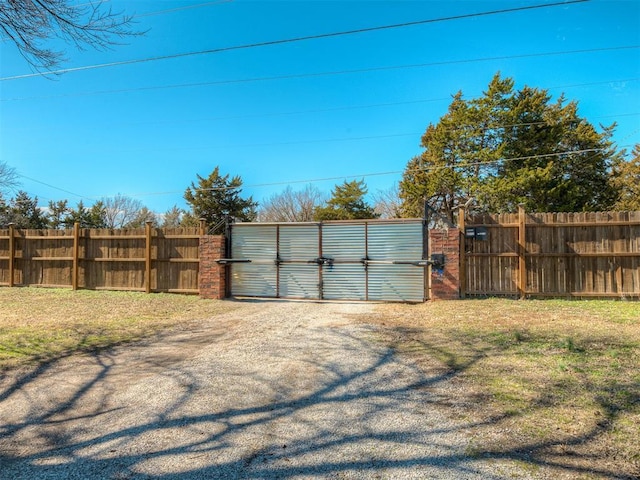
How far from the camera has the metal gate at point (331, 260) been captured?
8.62 metres

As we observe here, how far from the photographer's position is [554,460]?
216cm

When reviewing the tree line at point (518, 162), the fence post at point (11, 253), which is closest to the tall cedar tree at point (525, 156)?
the tree line at point (518, 162)

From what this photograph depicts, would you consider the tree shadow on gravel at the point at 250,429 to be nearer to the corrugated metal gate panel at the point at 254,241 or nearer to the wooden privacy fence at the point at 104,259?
the corrugated metal gate panel at the point at 254,241

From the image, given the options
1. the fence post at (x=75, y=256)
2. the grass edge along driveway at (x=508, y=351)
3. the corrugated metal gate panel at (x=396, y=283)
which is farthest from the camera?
the fence post at (x=75, y=256)

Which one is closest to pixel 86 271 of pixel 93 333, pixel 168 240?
pixel 168 240

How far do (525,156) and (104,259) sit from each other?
Result: 20.1m

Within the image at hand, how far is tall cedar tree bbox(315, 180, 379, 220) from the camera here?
2753cm

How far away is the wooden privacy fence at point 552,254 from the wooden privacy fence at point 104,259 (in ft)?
22.9

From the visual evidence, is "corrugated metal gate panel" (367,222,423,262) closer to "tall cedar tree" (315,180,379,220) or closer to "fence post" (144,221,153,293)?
"fence post" (144,221,153,293)

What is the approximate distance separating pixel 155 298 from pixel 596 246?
1014 centimetres

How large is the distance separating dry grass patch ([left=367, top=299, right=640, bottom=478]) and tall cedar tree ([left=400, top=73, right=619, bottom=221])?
1489 centimetres

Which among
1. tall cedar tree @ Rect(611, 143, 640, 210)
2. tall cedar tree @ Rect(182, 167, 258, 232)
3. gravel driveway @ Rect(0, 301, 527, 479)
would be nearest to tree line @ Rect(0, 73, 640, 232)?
tall cedar tree @ Rect(611, 143, 640, 210)

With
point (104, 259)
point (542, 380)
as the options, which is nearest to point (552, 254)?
point (542, 380)

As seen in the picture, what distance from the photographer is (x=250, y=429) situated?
265 cm
